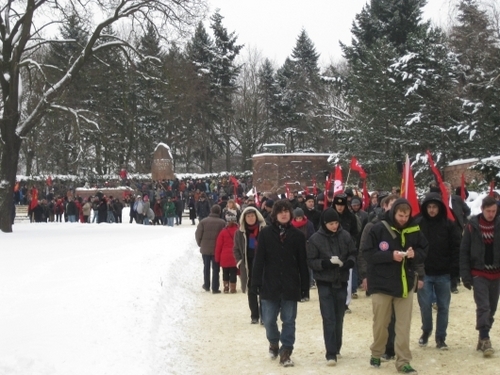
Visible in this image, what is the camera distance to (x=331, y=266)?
7.79 meters

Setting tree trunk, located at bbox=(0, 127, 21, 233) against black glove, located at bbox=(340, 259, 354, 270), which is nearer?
black glove, located at bbox=(340, 259, 354, 270)

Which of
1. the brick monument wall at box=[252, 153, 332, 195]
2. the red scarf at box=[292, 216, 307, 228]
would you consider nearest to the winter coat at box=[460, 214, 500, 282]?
the red scarf at box=[292, 216, 307, 228]

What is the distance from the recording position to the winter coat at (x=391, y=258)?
24.1ft

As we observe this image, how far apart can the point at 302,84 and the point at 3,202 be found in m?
38.8

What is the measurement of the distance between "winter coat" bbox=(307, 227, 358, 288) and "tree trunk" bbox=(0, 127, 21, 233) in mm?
18976

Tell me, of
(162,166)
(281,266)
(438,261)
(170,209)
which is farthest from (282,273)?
(162,166)

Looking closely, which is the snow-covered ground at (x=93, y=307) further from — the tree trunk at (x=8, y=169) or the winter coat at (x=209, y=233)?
the tree trunk at (x=8, y=169)

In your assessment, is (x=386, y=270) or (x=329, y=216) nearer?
(x=386, y=270)

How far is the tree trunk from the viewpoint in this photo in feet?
81.6

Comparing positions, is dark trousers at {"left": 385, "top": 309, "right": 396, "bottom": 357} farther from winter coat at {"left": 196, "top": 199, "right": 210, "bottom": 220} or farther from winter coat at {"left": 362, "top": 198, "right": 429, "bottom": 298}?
winter coat at {"left": 196, "top": 199, "right": 210, "bottom": 220}

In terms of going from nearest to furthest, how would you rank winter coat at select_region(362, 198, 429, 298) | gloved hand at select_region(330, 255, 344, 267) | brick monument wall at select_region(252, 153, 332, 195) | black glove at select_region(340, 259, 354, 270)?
winter coat at select_region(362, 198, 429, 298) < gloved hand at select_region(330, 255, 344, 267) < black glove at select_region(340, 259, 354, 270) < brick monument wall at select_region(252, 153, 332, 195)

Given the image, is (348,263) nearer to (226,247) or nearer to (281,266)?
(281,266)

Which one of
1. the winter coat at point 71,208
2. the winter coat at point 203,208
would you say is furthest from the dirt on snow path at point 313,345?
the winter coat at point 71,208

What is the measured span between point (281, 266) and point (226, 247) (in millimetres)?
5822
